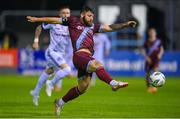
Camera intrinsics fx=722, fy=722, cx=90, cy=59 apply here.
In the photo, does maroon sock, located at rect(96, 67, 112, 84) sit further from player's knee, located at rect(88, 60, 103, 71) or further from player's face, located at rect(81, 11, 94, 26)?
player's face, located at rect(81, 11, 94, 26)

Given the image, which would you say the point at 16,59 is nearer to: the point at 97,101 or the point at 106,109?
the point at 97,101

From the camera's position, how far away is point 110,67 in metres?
34.6

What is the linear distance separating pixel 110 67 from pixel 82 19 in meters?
19.8

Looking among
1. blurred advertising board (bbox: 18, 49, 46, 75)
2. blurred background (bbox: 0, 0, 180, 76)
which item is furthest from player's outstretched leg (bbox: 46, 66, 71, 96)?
blurred advertising board (bbox: 18, 49, 46, 75)

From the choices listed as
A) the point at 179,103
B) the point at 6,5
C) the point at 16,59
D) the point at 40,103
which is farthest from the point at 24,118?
the point at 6,5

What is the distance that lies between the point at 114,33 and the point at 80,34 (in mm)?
21992

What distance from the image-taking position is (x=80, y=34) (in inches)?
580

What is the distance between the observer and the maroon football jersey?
14656 millimetres

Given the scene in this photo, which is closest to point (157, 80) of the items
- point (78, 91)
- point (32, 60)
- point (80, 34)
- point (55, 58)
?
point (78, 91)

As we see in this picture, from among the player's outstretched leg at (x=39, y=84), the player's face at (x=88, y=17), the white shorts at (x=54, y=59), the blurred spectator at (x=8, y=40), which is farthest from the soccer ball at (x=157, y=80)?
the blurred spectator at (x=8, y=40)

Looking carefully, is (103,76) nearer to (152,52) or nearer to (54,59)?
(54,59)

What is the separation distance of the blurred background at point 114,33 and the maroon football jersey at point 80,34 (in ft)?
63.2

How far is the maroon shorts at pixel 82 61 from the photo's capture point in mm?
14258

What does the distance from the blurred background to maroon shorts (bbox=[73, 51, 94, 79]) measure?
1958 cm
